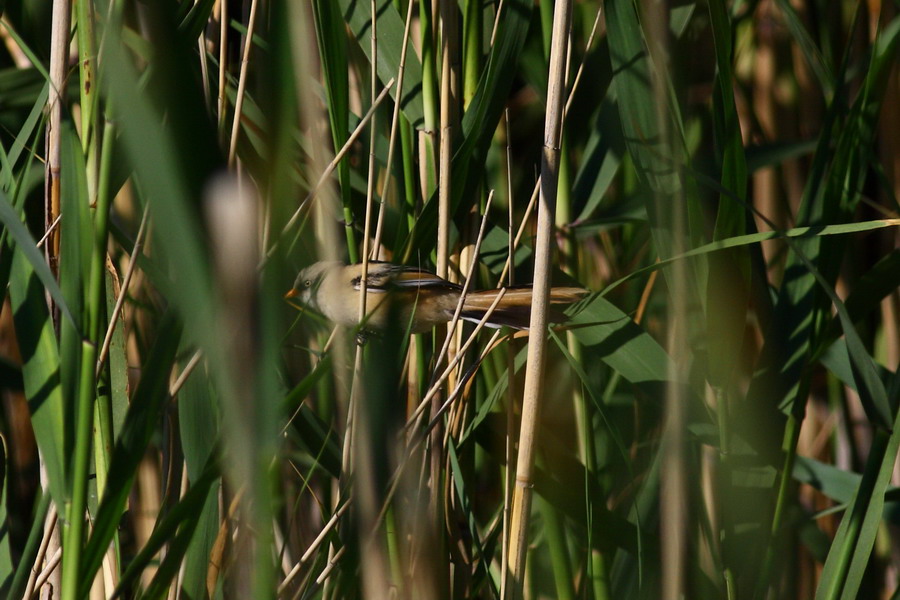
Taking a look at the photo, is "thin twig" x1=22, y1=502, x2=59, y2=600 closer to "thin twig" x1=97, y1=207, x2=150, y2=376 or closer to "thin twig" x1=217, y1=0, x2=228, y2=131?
"thin twig" x1=97, y1=207, x2=150, y2=376

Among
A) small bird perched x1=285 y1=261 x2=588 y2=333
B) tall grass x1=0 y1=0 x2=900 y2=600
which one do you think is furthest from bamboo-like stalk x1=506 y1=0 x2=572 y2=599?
small bird perched x1=285 y1=261 x2=588 y2=333

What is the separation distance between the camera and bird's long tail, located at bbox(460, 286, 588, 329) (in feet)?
3.15

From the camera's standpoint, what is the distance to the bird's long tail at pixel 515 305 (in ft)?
3.15

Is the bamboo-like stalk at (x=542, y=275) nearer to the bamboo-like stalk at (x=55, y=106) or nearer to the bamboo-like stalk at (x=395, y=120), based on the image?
the bamboo-like stalk at (x=395, y=120)

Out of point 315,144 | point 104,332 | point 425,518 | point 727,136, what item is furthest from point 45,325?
point 727,136

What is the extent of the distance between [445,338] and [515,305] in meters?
0.12

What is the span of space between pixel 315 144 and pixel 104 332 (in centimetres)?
29

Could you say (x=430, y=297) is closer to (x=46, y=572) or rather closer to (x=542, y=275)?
(x=542, y=275)

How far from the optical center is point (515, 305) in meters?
1.01

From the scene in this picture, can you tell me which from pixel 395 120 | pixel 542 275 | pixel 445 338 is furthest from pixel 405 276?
pixel 542 275

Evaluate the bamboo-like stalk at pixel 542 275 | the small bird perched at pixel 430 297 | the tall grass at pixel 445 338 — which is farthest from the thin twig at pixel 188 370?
the bamboo-like stalk at pixel 542 275

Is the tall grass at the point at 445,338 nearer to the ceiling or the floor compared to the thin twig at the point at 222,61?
nearer to the floor

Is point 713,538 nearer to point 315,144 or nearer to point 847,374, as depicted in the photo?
point 847,374

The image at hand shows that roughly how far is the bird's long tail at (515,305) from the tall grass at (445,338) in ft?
0.08
